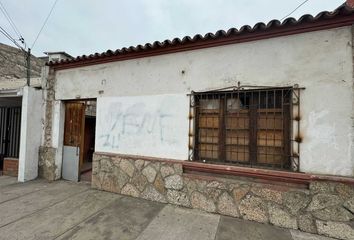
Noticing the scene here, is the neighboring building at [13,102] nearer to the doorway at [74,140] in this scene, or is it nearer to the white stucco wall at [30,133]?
the white stucco wall at [30,133]

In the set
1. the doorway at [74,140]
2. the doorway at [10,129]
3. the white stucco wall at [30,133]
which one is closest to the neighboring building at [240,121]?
the doorway at [74,140]

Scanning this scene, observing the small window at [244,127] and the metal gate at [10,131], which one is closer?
the small window at [244,127]

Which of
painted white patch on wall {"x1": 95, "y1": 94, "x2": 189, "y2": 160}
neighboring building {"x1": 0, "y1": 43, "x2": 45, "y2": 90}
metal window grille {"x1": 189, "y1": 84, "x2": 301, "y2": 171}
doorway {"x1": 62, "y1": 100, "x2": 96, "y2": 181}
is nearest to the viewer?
metal window grille {"x1": 189, "y1": 84, "x2": 301, "y2": 171}

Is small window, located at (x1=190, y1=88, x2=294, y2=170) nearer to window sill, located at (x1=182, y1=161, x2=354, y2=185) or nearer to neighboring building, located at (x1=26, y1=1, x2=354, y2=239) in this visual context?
neighboring building, located at (x1=26, y1=1, x2=354, y2=239)

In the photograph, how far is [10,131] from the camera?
7891 mm

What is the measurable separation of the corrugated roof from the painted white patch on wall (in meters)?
1.07

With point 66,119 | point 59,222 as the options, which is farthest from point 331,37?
point 66,119

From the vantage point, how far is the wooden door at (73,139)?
581cm

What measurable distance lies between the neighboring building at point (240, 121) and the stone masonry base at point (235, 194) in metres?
0.02

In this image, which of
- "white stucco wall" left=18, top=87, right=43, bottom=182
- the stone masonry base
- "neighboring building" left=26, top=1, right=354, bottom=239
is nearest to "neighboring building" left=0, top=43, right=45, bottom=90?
"white stucco wall" left=18, top=87, right=43, bottom=182

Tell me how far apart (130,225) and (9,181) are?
476 cm

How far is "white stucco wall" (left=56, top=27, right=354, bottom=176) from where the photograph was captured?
3.15 meters

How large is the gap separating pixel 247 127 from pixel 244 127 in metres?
0.06

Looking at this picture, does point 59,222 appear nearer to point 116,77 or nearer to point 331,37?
point 116,77
